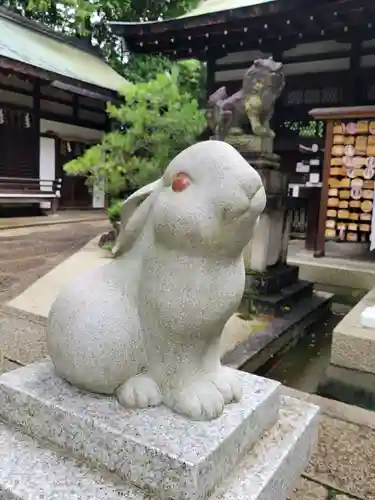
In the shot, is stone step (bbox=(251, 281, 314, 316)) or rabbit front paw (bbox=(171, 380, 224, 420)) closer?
rabbit front paw (bbox=(171, 380, 224, 420))

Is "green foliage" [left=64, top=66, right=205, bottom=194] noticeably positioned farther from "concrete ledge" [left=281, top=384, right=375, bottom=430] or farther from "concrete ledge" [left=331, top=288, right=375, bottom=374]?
"concrete ledge" [left=281, top=384, right=375, bottom=430]

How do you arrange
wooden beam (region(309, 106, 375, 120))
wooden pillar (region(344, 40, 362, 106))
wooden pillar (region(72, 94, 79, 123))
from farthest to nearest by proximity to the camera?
wooden pillar (region(72, 94, 79, 123)), wooden pillar (region(344, 40, 362, 106)), wooden beam (region(309, 106, 375, 120))

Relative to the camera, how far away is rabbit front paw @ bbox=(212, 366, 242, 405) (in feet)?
5.73

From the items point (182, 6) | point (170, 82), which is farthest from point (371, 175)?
point (182, 6)

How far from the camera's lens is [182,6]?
59.7 ft

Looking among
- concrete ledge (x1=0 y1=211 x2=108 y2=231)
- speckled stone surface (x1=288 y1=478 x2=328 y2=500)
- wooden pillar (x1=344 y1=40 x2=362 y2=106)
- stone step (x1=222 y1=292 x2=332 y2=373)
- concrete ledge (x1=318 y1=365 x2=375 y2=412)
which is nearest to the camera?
speckled stone surface (x1=288 y1=478 x2=328 y2=500)

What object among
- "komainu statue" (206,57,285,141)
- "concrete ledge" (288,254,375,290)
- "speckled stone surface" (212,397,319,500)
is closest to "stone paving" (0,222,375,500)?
"speckled stone surface" (212,397,319,500)

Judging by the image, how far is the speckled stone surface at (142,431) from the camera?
4.79ft

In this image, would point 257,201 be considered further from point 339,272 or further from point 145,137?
point 145,137

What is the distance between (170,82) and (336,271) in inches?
167

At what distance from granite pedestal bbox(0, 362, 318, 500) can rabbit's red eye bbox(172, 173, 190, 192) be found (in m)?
0.82

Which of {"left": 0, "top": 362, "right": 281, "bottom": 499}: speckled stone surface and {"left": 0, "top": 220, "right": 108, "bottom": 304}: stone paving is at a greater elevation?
{"left": 0, "top": 362, "right": 281, "bottom": 499}: speckled stone surface

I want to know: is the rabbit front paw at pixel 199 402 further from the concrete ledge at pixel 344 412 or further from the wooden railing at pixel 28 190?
the wooden railing at pixel 28 190

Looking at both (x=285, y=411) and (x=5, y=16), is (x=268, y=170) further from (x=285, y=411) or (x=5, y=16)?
(x=5, y=16)
